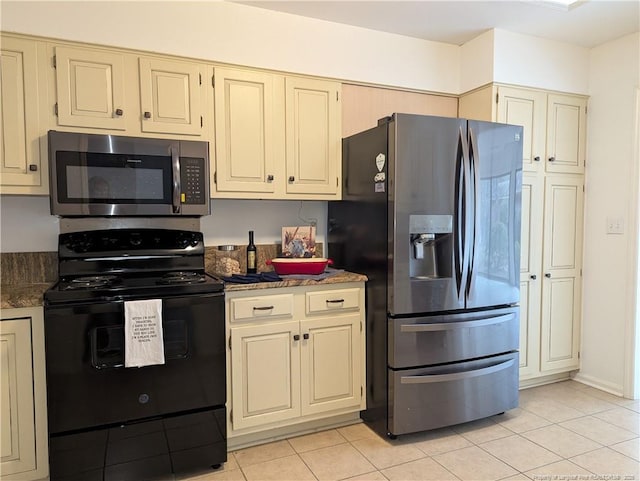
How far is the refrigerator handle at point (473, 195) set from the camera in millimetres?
2471

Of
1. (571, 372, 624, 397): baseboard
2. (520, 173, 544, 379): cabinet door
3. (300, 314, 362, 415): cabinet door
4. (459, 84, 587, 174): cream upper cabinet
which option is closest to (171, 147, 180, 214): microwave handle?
(300, 314, 362, 415): cabinet door

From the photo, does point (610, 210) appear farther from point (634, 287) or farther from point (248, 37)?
point (248, 37)

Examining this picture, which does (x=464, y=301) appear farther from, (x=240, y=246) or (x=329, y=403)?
(x=240, y=246)

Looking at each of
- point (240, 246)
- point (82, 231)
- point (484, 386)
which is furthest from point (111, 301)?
point (484, 386)

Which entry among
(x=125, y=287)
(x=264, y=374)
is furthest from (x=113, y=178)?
(x=264, y=374)

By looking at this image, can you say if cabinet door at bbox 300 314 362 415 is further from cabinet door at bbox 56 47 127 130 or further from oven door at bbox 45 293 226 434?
cabinet door at bbox 56 47 127 130

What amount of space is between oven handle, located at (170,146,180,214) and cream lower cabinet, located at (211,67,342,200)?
22cm

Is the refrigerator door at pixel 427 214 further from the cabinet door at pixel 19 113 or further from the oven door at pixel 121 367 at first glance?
the cabinet door at pixel 19 113

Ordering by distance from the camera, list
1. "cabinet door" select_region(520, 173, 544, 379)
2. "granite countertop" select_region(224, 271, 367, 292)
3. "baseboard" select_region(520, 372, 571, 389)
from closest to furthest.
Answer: "granite countertop" select_region(224, 271, 367, 292)
"cabinet door" select_region(520, 173, 544, 379)
"baseboard" select_region(520, 372, 571, 389)

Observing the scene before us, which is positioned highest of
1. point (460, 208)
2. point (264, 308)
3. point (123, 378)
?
point (460, 208)

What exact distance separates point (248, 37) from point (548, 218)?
2.37 m

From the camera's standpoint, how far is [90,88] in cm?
223

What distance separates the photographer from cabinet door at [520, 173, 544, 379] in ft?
10.1

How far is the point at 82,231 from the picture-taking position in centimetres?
240
